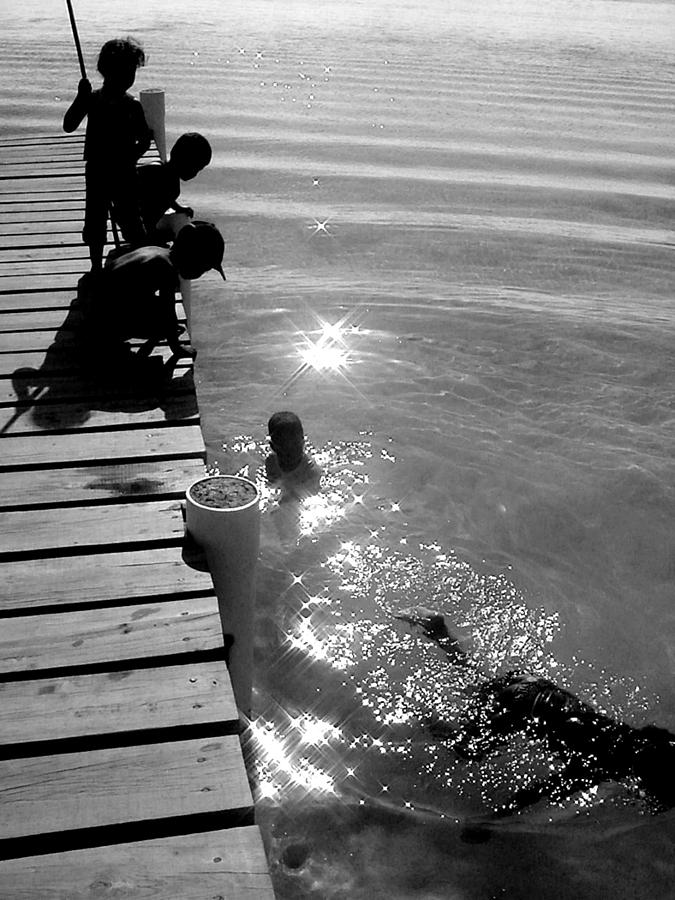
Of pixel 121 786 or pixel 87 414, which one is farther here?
pixel 87 414

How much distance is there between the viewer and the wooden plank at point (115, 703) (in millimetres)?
3266

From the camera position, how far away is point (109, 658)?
359cm

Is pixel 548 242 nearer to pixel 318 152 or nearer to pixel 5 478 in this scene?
pixel 318 152

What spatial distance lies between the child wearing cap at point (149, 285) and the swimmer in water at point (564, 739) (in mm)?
2877

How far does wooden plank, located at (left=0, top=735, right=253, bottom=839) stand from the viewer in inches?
115

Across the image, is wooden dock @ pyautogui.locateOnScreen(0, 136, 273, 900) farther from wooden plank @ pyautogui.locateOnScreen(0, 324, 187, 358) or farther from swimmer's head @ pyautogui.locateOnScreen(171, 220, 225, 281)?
swimmer's head @ pyautogui.locateOnScreen(171, 220, 225, 281)

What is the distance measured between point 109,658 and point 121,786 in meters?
0.63

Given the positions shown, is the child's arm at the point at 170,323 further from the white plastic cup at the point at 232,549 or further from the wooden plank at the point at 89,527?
the white plastic cup at the point at 232,549

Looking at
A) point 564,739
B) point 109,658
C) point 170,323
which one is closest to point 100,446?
point 170,323

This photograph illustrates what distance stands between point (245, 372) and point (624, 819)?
→ 5827mm

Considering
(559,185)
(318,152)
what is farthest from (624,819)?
(318,152)

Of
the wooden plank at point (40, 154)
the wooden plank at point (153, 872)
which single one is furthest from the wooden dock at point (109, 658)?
the wooden plank at point (40, 154)

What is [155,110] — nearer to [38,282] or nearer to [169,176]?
[38,282]

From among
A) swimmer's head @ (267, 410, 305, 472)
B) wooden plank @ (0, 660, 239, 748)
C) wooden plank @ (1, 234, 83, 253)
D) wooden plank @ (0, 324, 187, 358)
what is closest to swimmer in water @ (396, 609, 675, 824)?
wooden plank @ (0, 660, 239, 748)
